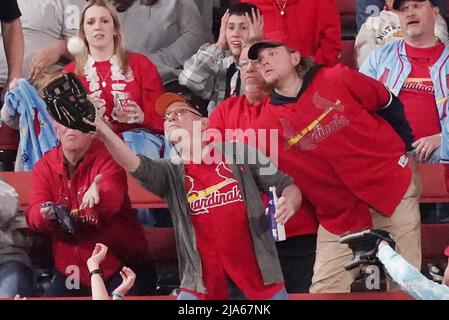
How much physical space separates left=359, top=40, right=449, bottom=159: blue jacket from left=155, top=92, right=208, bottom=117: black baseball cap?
0.45 meters

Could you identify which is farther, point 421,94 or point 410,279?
point 421,94

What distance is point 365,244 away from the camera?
299 cm

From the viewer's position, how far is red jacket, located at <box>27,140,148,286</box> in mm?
3012

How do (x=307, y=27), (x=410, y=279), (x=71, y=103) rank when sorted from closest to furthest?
1. (x=410, y=279)
2. (x=71, y=103)
3. (x=307, y=27)

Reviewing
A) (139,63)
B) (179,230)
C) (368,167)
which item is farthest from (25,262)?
(368,167)

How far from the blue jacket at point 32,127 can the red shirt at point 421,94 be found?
3.21 feet

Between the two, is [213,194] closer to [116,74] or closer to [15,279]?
[116,74]

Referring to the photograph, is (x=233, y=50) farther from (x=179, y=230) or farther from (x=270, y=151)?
(x=179, y=230)

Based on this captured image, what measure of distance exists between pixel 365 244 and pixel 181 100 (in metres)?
0.64

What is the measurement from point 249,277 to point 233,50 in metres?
0.63

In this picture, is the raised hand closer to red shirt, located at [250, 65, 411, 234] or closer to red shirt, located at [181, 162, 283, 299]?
red shirt, located at [250, 65, 411, 234]

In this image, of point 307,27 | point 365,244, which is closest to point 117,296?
point 365,244

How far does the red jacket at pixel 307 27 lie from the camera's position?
3031 millimetres

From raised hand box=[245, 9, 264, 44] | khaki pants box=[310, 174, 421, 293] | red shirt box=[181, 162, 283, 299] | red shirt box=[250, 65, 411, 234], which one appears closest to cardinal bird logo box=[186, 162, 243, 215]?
red shirt box=[181, 162, 283, 299]
